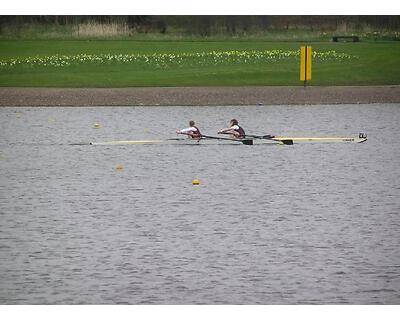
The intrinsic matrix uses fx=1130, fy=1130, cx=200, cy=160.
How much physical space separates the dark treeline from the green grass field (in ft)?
2.20

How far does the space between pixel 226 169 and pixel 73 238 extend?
25.1 feet

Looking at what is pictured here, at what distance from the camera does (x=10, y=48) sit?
4806 cm

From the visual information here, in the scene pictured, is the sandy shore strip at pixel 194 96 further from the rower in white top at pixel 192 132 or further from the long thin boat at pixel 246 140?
the rower in white top at pixel 192 132

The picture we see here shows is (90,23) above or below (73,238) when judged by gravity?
above

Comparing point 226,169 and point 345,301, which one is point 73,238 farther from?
point 226,169

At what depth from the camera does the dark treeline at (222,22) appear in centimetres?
4925

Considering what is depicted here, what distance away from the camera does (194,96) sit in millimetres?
39219

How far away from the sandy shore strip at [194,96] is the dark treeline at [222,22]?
8.88 metres

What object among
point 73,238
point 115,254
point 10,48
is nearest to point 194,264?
point 115,254

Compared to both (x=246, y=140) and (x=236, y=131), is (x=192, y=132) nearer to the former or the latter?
(x=236, y=131)

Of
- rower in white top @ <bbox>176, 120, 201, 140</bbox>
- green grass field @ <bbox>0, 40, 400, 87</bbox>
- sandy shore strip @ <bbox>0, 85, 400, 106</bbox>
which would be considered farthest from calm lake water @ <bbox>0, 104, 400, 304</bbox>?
green grass field @ <bbox>0, 40, 400, 87</bbox>

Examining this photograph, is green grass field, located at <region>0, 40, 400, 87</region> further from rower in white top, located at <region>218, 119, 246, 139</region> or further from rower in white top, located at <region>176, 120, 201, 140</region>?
rower in white top, located at <region>176, 120, 201, 140</region>

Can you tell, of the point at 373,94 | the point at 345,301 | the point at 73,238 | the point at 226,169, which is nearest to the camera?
the point at 345,301

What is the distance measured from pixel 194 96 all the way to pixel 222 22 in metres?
12.8
